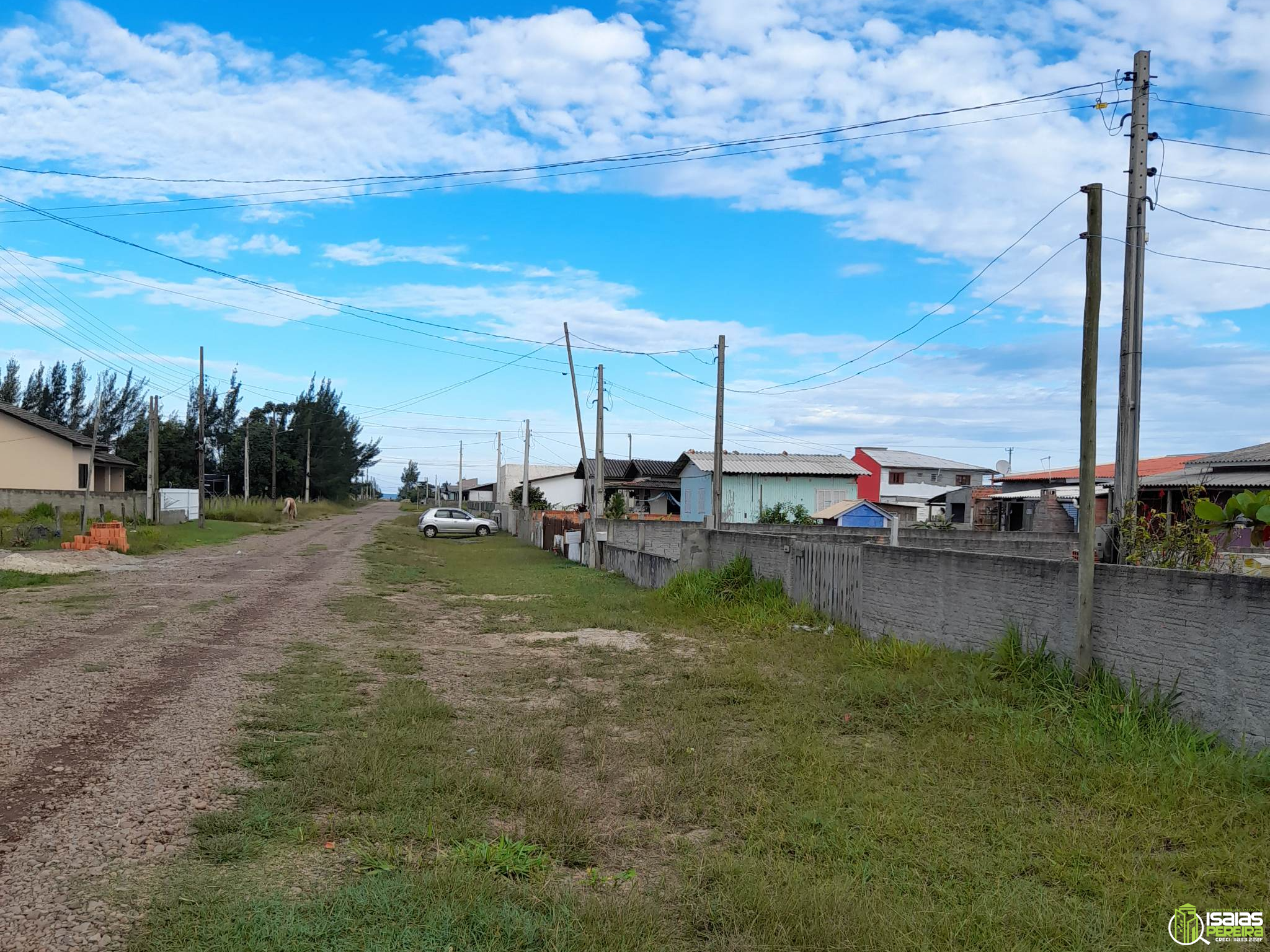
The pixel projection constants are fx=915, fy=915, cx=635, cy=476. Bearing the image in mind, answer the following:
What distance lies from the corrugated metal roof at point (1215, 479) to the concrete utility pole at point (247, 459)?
5113 centimetres

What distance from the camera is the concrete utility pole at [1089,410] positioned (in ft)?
24.6

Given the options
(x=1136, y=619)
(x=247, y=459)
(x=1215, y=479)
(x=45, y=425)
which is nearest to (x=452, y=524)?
(x=45, y=425)

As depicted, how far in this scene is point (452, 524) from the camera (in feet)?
155

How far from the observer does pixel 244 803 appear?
5.25 meters

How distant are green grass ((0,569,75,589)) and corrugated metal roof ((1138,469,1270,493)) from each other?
85.0 feet

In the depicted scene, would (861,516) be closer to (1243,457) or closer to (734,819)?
(1243,457)

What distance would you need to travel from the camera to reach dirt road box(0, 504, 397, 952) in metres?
3.99

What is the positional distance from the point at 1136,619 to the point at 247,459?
69.4 meters

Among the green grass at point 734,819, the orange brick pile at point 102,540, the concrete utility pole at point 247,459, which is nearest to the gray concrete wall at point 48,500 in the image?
the orange brick pile at point 102,540

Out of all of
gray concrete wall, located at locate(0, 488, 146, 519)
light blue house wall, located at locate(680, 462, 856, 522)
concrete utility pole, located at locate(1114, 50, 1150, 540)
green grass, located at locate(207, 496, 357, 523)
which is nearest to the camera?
concrete utility pole, located at locate(1114, 50, 1150, 540)

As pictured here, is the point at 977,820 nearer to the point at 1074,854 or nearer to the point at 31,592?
the point at 1074,854

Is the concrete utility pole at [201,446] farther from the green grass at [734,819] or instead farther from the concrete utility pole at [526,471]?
the green grass at [734,819]

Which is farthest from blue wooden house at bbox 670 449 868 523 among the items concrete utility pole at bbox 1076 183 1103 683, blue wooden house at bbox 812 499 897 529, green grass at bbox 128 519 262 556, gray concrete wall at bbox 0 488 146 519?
concrete utility pole at bbox 1076 183 1103 683

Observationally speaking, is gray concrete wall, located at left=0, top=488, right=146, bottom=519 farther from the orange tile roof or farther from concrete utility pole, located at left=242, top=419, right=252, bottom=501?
the orange tile roof
